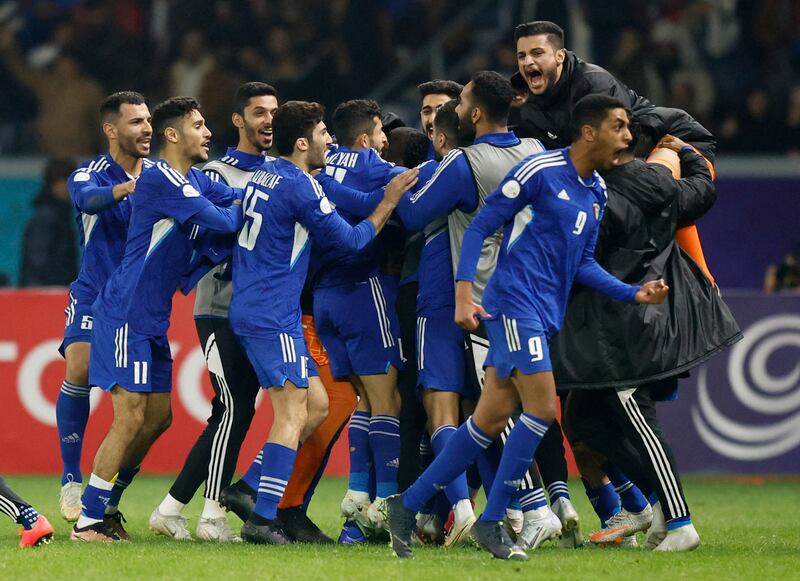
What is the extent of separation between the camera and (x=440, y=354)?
6738mm

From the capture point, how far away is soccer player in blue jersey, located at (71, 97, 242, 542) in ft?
21.8

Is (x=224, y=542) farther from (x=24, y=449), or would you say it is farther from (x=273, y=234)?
(x=24, y=449)

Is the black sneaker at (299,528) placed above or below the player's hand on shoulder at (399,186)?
below

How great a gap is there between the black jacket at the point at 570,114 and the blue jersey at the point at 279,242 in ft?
3.96

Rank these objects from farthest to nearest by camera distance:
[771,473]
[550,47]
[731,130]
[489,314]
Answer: [731,130] < [771,473] < [550,47] < [489,314]

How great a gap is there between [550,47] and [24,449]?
208 inches

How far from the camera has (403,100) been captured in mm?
14102

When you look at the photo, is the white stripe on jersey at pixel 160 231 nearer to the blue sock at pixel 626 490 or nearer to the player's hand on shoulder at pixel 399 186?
the player's hand on shoulder at pixel 399 186

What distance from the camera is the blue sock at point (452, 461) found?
6.06m

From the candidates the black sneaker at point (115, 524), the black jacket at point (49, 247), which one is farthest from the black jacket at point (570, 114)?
the black jacket at point (49, 247)

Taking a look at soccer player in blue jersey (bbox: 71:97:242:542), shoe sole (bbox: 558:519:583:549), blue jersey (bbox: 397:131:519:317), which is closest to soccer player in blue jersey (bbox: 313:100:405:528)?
blue jersey (bbox: 397:131:519:317)

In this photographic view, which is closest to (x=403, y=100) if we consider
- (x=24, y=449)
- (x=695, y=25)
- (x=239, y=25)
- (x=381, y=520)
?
(x=239, y=25)

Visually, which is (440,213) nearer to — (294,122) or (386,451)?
(294,122)

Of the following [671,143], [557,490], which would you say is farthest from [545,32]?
[557,490]
